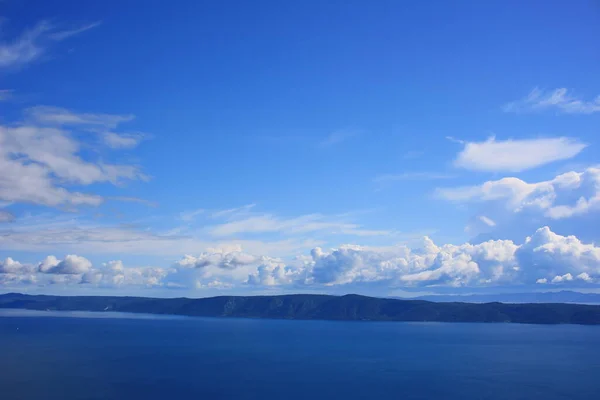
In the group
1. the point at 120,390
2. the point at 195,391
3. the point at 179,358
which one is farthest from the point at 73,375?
the point at 179,358

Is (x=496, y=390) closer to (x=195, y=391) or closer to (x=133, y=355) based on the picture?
(x=195, y=391)

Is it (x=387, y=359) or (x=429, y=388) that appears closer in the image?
(x=429, y=388)

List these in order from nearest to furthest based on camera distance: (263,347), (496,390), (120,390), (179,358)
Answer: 1. (120,390)
2. (496,390)
3. (179,358)
4. (263,347)

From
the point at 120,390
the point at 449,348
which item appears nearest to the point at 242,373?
the point at 120,390

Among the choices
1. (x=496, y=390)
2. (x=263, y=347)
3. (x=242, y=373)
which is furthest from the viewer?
(x=263, y=347)

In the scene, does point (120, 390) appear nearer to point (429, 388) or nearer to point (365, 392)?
point (365, 392)

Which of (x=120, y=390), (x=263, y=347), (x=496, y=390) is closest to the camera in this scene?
(x=120, y=390)

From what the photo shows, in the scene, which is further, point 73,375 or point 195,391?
point 73,375

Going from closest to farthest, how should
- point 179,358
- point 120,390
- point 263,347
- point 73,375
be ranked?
point 120,390 < point 73,375 < point 179,358 < point 263,347
